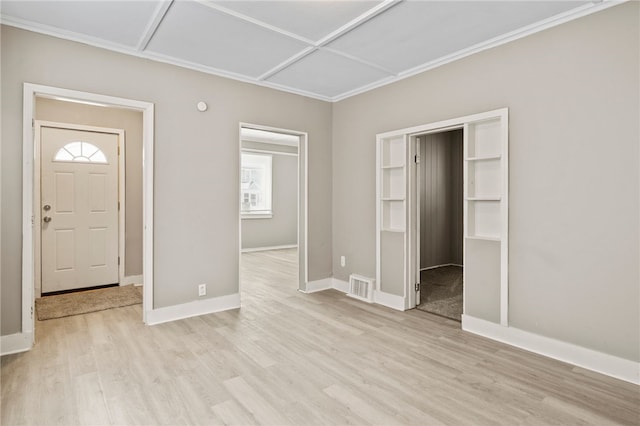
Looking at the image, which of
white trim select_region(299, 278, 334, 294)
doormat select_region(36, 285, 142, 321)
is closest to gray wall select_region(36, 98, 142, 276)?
doormat select_region(36, 285, 142, 321)

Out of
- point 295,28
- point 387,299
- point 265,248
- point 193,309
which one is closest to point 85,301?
point 193,309

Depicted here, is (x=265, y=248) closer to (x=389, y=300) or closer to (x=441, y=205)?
(x=441, y=205)

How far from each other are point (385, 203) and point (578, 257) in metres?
2.04

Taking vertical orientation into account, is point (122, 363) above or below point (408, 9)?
below

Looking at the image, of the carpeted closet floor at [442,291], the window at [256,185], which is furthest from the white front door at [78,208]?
the carpeted closet floor at [442,291]

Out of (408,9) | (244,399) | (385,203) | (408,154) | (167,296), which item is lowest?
(244,399)

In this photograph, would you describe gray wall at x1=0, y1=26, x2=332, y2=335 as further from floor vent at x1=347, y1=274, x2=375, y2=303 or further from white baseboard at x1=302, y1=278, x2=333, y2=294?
floor vent at x1=347, y1=274, x2=375, y2=303

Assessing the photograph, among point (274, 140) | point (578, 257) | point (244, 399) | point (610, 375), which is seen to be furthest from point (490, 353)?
point (274, 140)

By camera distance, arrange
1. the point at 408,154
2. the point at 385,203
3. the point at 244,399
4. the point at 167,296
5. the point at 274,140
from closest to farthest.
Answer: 1. the point at 244,399
2. the point at 167,296
3. the point at 408,154
4. the point at 385,203
5. the point at 274,140

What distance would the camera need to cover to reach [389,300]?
4.04m

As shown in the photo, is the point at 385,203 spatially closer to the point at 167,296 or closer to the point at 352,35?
the point at 352,35

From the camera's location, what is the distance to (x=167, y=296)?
350 cm

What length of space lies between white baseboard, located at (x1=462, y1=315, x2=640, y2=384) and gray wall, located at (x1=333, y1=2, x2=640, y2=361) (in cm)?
5

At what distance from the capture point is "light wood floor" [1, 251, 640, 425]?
197 centimetres
